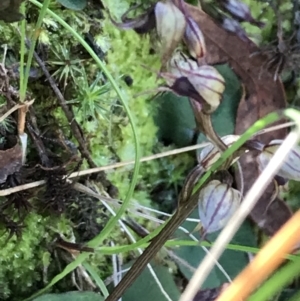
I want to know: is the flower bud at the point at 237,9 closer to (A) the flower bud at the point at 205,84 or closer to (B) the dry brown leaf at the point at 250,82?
(B) the dry brown leaf at the point at 250,82

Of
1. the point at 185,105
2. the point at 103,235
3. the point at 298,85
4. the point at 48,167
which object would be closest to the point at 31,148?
the point at 48,167

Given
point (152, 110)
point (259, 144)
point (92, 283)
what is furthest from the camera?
point (152, 110)

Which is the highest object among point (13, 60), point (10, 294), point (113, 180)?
point (13, 60)

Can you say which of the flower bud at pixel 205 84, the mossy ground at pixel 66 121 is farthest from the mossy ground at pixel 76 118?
the flower bud at pixel 205 84

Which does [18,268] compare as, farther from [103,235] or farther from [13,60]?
[13,60]

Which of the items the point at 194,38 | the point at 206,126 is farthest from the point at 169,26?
the point at 206,126

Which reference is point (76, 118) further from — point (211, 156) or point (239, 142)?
point (239, 142)
